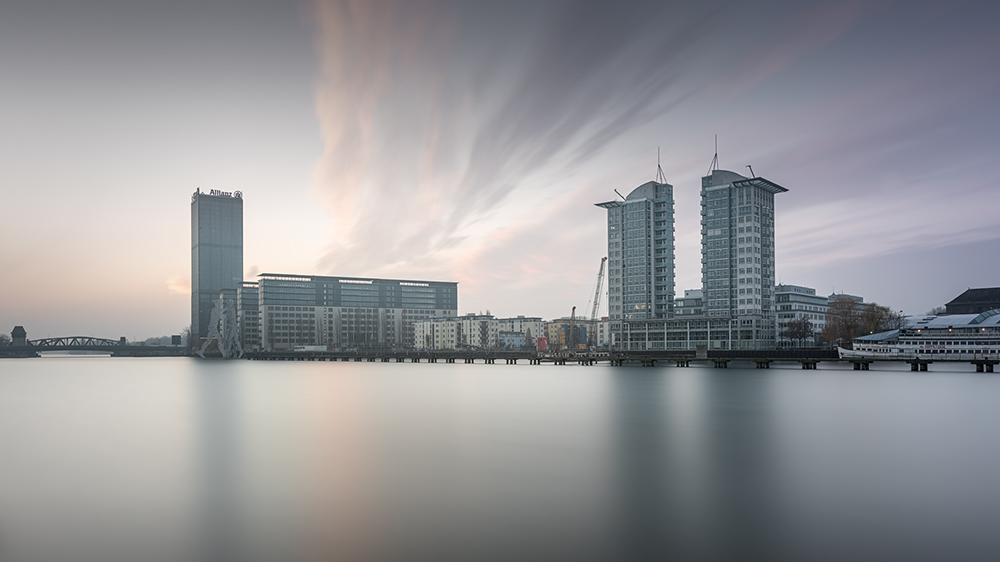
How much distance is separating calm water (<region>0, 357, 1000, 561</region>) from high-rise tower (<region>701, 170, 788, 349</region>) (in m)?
99.7

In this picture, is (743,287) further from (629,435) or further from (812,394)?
(629,435)

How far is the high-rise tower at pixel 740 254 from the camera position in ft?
458

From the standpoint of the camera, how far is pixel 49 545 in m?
14.7

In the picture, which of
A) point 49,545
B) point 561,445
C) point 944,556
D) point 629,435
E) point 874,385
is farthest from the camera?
point 874,385


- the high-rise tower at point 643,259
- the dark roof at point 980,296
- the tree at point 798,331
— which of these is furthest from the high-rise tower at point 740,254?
the dark roof at point 980,296

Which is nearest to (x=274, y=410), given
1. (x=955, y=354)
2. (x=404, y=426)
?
(x=404, y=426)

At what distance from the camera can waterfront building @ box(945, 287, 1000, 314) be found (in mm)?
144250

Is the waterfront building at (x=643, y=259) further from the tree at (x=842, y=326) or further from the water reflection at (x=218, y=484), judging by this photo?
the water reflection at (x=218, y=484)

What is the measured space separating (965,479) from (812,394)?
31876 millimetres

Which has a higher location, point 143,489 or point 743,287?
point 743,287

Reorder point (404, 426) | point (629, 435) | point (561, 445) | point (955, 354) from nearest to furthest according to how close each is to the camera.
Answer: point (561, 445) < point (629, 435) < point (404, 426) < point (955, 354)

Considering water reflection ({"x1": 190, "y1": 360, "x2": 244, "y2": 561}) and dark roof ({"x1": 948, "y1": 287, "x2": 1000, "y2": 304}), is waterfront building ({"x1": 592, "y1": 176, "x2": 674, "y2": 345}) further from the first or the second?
water reflection ({"x1": 190, "y1": 360, "x2": 244, "y2": 561})

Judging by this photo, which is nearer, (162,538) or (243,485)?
(162,538)

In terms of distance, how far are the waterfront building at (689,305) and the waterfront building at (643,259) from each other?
5976 mm
